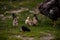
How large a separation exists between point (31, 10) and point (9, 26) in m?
13.0

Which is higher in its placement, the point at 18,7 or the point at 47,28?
the point at 18,7

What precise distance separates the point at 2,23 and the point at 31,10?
10.8 metres

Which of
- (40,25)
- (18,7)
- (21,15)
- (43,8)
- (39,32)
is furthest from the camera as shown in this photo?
(18,7)

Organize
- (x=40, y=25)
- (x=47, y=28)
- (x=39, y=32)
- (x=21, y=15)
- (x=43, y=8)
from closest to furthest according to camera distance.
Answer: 1. (x=39, y=32)
2. (x=47, y=28)
3. (x=40, y=25)
4. (x=43, y=8)
5. (x=21, y=15)

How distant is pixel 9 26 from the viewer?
121 feet

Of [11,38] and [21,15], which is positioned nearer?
[11,38]

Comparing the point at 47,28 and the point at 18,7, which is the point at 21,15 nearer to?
the point at 18,7

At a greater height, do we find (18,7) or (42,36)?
(18,7)

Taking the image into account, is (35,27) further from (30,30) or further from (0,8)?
(0,8)

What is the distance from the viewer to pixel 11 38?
1184 inches

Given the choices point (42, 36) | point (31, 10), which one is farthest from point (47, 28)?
point (31, 10)

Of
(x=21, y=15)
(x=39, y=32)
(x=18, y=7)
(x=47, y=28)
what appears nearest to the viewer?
(x=39, y=32)

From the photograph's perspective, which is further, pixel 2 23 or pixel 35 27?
pixel 2 23

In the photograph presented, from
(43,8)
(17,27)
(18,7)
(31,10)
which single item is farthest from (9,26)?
(18,7)
